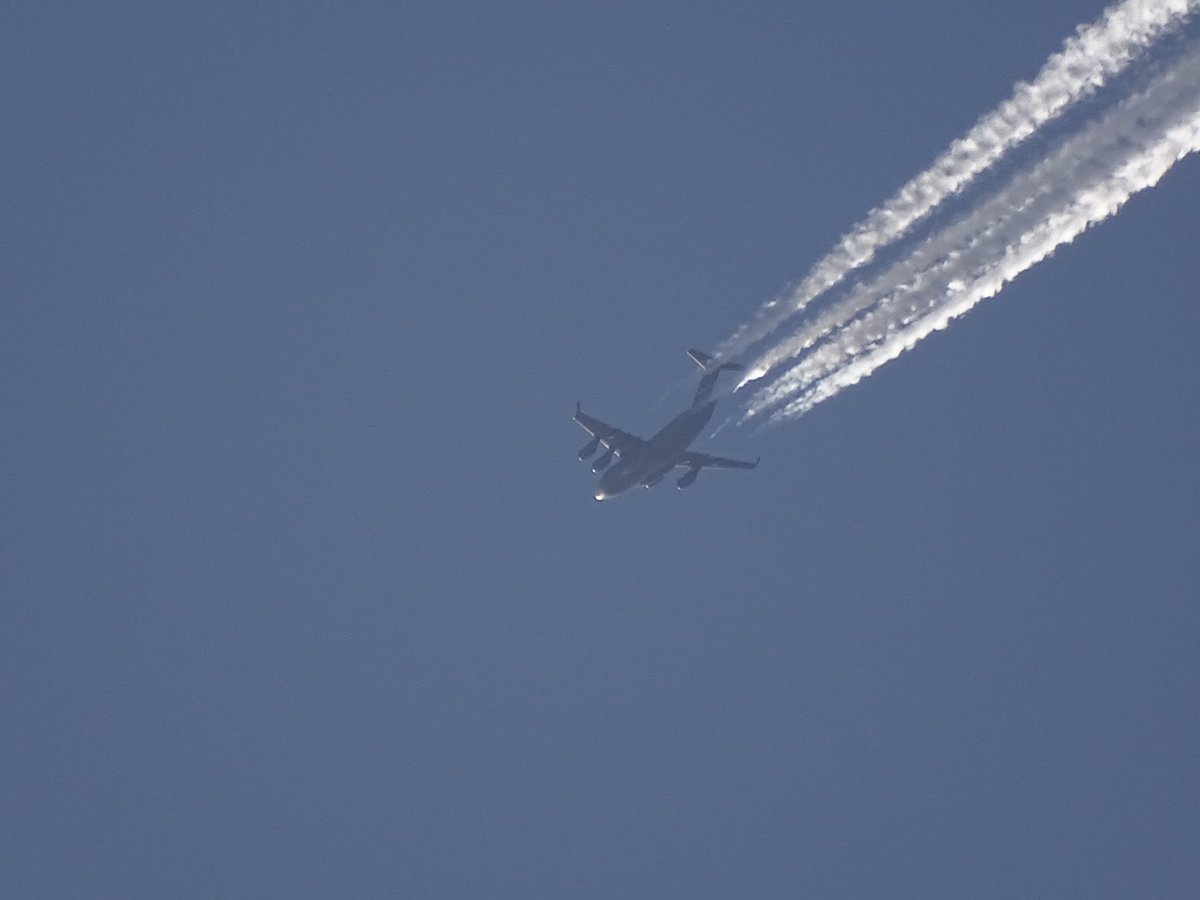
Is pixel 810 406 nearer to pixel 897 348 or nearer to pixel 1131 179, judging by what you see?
pixel 897 348

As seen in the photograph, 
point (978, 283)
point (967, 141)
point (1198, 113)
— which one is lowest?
point (1198, 113)

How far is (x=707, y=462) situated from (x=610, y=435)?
310cm

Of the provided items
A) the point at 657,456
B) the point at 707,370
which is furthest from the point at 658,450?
the point at 707,370

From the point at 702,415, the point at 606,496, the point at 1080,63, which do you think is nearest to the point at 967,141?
the point at 1080,63

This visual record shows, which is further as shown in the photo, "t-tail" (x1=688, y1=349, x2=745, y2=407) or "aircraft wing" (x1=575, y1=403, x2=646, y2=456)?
"aircraft wing" (x1=575, y1=403, x2=646, y2=456)

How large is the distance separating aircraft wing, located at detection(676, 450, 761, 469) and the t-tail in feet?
10.6

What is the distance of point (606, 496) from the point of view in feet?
139

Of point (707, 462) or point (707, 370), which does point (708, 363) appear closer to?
point (707, 370)

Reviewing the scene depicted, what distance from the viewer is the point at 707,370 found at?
3834 cm

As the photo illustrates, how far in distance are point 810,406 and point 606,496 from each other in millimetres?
9574

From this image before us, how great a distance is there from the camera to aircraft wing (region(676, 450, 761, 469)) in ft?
141

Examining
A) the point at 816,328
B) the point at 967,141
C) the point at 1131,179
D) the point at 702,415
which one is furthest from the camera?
the point at 702,415

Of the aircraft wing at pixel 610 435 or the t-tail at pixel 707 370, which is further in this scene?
the aircraft wing at pixel 610 435

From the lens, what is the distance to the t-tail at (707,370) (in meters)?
37.7
